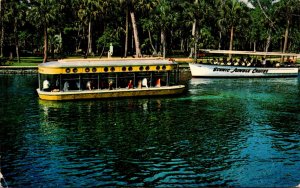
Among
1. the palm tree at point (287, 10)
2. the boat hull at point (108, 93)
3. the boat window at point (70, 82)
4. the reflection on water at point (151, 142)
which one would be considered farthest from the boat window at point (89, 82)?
the palm tree at point (287, 10)

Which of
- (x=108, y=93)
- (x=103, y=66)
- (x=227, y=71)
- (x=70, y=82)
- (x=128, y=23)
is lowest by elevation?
(x=108, y=93)

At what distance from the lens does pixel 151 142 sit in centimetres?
2681

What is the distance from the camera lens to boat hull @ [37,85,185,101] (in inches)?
1640

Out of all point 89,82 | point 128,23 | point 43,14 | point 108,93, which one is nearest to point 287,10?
point 128,23

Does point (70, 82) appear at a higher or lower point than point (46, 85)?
higher

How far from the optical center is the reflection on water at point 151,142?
20.6m

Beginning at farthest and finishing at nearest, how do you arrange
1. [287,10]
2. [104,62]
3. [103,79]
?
1. [287,10]
2. [103,79]
3. [104,62]

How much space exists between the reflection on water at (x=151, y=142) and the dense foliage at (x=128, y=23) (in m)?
44.9

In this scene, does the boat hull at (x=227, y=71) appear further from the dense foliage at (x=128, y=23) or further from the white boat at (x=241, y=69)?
the dense foliage at (x=128, y=23)

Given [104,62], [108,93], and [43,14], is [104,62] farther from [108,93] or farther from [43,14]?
[43,14]

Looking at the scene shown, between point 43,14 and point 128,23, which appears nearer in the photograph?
point 43,14

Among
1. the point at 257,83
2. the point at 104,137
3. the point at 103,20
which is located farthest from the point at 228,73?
the point at 103,20

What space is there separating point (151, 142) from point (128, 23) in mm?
82079

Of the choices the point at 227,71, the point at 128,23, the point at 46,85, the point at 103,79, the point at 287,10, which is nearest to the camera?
the point at 46,85
